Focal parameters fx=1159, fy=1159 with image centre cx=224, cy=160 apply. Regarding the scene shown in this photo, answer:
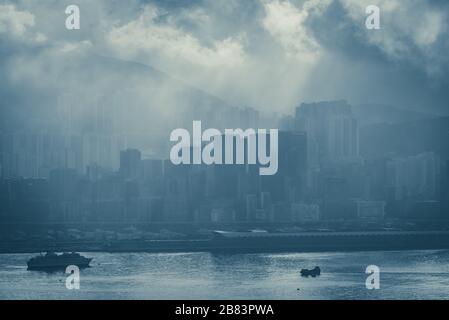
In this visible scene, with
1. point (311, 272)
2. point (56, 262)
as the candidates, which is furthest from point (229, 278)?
point (56, 262)

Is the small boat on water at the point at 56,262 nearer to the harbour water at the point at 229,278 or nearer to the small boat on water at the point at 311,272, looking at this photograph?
the harbour water at the point at 229,278

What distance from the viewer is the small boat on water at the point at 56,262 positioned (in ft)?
57.8

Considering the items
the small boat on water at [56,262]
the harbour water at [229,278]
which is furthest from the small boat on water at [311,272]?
the small boat on water at [56,262]

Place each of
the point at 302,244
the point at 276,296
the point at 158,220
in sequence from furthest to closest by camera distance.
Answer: the point at 158,220 → the point at 302,244 → the point at 276,296

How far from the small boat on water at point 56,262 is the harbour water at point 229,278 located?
18cm

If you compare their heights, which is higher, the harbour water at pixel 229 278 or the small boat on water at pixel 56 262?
the small boat on water at pixel 56 262

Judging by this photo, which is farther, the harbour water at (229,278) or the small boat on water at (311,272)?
the small boat on water at (311,272)

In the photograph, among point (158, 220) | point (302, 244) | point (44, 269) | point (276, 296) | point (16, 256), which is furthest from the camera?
point (158, 220)

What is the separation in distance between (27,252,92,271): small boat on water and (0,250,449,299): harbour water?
178 millimetres
